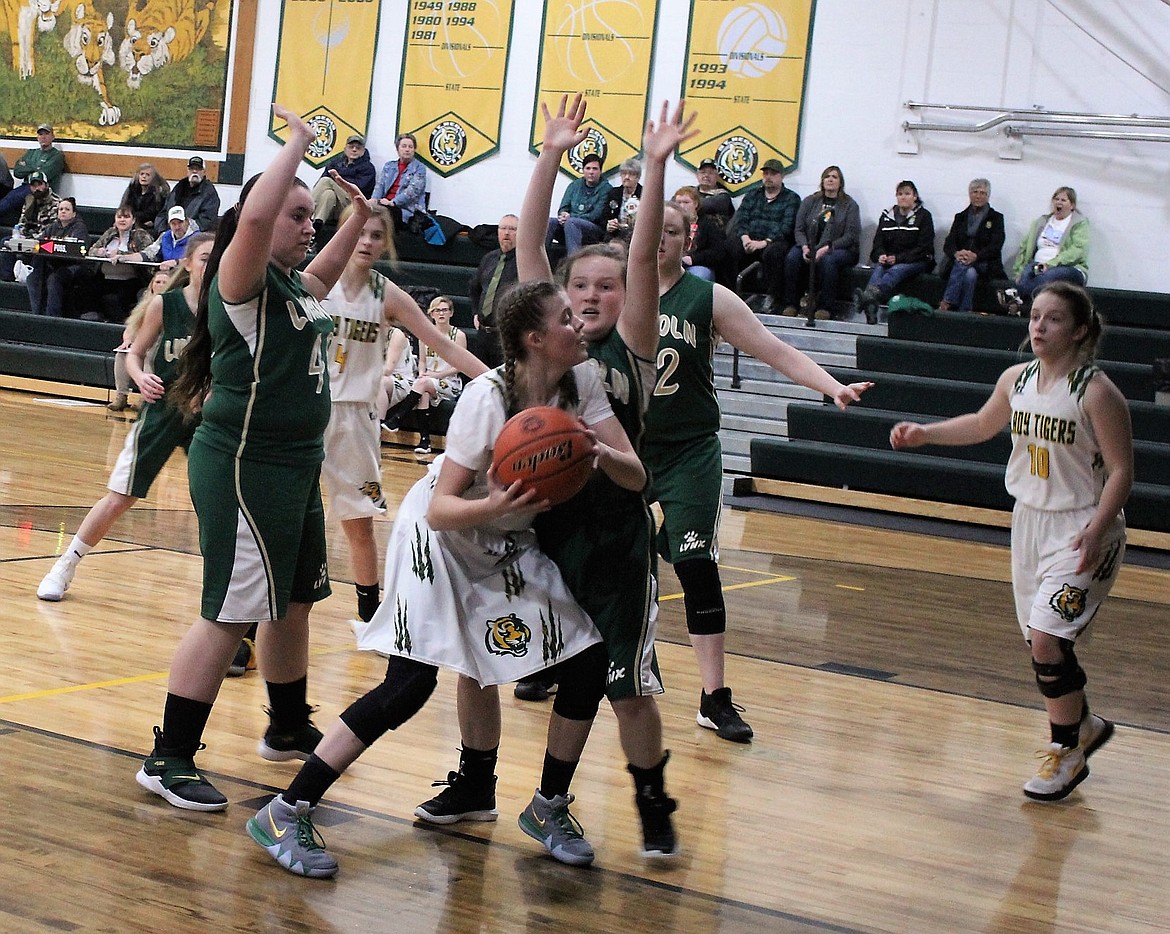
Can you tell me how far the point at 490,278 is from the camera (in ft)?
44.2

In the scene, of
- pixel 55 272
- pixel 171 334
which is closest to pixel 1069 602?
pixel 171 334

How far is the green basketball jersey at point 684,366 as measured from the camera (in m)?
4.47

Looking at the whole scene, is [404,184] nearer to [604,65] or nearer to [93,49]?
[604,65]

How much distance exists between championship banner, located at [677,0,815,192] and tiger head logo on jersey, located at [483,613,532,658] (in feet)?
40.1

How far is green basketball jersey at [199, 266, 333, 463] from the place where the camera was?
3367 millimetres

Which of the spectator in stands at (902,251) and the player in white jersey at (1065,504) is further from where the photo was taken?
the spectator in stands at (902,251)

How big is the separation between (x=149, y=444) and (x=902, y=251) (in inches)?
372

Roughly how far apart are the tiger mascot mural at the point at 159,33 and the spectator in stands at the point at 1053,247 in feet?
35.1

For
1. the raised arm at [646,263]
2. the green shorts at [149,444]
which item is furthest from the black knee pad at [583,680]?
the green shorts at [149,444]

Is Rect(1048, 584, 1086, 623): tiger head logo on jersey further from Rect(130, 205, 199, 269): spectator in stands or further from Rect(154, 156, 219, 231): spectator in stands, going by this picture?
Rect(154, 156, 219, 231): spectator in stands

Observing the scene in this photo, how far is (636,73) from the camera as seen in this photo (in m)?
15.4

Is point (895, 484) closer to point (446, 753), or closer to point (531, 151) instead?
point (531, 151)

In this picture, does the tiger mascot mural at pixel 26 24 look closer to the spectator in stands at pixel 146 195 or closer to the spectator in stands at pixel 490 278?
the spectator in stands at pixel 146 195

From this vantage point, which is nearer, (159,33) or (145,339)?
(145,339)
